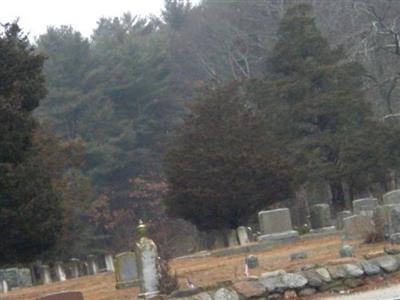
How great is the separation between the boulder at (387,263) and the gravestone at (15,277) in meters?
20.3

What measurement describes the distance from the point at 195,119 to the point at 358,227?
17263 millimetres

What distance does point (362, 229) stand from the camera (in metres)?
25.2

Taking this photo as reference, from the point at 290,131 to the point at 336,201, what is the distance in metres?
3.68

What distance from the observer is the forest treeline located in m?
30.5

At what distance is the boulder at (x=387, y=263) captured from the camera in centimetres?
1869

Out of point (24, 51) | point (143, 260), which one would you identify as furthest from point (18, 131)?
point (143, 260)

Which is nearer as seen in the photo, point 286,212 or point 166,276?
→ point 166,276

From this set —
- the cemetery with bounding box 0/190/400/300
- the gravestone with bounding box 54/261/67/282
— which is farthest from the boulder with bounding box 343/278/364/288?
the gravestone with bounding box 54/261/67/282

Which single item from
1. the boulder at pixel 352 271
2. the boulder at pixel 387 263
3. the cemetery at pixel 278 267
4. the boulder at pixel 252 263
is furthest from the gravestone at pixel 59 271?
the boulder at pixel 352 271

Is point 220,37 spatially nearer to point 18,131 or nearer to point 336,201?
point 336,201

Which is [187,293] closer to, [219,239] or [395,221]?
[395,221]

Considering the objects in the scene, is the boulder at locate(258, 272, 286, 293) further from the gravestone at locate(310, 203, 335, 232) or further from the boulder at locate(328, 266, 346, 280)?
the gravestone at locate(310, 203, 335, 232)

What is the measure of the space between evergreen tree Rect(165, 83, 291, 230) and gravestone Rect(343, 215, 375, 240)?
13588mm

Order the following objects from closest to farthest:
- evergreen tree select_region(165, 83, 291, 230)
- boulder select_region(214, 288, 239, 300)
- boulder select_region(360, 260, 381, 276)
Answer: boulder select_region(214, 288, 239, 300)
boulder select_region(360, 260, 381, 276)
evergreen tree select_region(165, 83, 291, 230)
